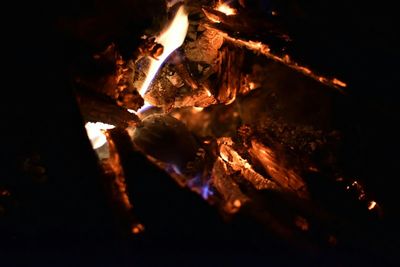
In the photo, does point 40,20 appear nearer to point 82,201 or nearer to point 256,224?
point 82,201

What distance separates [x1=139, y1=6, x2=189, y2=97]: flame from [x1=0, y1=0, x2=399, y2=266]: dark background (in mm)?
140

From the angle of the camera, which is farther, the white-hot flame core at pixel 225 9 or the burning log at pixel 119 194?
the white-hot flame core at pixel 225 9

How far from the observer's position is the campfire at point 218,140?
146cm

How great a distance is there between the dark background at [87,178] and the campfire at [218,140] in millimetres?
73

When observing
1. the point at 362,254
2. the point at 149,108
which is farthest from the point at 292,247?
the point at 149,108

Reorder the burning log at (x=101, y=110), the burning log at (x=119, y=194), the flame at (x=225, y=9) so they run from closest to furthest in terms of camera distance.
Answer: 1. the burning log at (x=119, y=194)
2. the burning log at (x=101, y=110)
3. the flame at (x=225, y=9)

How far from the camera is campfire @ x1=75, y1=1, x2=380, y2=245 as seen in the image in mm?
1456

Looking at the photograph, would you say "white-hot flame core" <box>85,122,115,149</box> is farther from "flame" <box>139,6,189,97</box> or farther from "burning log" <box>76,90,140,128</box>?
"flame" <box>139,6,189,97</box>

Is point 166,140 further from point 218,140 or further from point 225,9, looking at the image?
point 225,9

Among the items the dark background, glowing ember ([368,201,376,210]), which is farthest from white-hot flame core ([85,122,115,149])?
glowing ember ([368,201,376,210])

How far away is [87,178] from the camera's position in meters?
1.30

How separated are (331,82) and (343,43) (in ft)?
1.76

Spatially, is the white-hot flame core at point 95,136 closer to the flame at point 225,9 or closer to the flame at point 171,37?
the flame at point 171,37

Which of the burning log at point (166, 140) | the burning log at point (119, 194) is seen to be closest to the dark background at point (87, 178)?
the burning log at point (119, 194)
